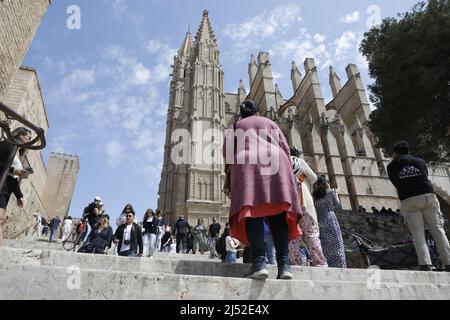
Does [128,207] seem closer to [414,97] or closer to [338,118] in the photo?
[414,97]

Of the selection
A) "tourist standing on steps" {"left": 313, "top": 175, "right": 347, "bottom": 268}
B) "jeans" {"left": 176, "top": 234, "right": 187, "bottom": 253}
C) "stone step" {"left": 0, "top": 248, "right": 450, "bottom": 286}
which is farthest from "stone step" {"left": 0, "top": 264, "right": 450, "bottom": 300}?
"jeans" {"left": 176, "top": 234, "right": 187, "bottom": 253}

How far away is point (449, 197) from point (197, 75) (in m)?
21.2

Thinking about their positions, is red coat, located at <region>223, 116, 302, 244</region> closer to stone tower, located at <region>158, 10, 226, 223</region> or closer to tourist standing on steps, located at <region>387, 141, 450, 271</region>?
tourist standing on steps, located at <region>387, 141, 450, 271</region>

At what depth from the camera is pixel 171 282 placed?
1.82 metres

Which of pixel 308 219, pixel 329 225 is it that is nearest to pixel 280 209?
pixel 308 219

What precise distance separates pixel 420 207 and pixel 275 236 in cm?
242

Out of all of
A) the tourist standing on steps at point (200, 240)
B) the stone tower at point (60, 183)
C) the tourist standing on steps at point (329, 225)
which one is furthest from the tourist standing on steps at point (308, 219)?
the stone tower at point (60, 183)

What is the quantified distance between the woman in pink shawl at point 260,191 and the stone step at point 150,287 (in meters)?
0.18

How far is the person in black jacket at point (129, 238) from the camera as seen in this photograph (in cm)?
569

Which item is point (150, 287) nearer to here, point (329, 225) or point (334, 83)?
point (329, 225)

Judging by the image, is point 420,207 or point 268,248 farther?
point 268,248

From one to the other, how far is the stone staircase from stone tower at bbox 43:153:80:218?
30235mm
